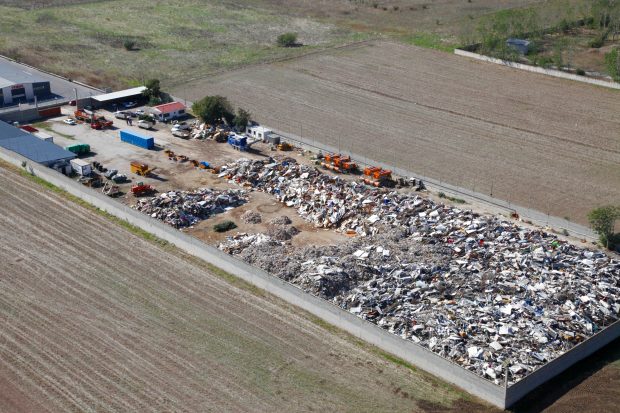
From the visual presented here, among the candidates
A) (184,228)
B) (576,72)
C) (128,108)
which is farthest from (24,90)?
(576,72)

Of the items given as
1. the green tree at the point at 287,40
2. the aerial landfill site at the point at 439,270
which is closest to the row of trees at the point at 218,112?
the aerial landfill site at the point at 439,270

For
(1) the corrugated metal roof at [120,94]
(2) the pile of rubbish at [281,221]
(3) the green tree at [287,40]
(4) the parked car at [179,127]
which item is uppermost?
(3) the green tree at [287,40]

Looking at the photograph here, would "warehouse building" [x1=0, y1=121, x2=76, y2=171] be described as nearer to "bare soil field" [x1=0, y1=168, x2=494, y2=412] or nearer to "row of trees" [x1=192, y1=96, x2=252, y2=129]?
"bare soil field" [x1=0, y1=168, x2=494, y2=412]

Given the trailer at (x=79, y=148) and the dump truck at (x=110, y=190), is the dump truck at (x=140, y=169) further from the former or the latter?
the trailer at (x=79, y=148)

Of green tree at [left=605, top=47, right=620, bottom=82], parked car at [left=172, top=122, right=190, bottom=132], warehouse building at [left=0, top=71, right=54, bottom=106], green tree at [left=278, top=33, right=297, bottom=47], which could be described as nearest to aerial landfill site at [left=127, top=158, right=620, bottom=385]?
parked car at [left=172, top=122, right=190, bottom=132]

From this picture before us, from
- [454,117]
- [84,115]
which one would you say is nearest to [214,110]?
[84,115]

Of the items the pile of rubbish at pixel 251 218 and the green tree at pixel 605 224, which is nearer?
the green tree at pixel 605 224

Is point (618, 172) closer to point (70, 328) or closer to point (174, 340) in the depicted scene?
point (174, 340)

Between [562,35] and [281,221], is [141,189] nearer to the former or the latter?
[281,221]
